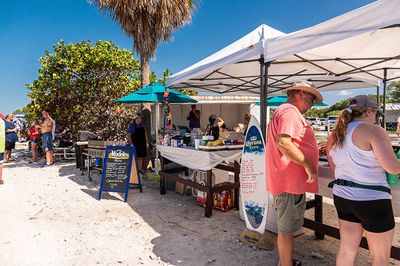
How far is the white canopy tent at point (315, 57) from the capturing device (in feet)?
7.70

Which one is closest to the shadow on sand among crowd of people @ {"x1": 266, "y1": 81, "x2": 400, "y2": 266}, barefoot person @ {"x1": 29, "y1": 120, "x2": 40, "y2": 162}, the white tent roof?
crowd of people @ {"x1": 266, "y1": 81, "x2": 400, "y2": 266}

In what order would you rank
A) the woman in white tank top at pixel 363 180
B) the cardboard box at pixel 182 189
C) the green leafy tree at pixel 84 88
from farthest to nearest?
1. the green leafy tree at pixel 84 88
2. the cardboard box at pixel 182 189
3. the woman in white tank top at pixel 363 180

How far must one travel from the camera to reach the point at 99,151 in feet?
20.4

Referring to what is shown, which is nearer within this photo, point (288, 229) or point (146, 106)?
point (288, 229)

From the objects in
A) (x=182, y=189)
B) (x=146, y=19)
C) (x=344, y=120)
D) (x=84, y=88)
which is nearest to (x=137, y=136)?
(x=182, y=189)

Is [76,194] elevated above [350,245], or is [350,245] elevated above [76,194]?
[350,245]

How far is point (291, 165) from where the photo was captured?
250cm

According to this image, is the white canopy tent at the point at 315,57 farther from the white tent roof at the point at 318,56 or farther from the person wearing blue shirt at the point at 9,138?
the person wearing blue shirt at the point at 9,138

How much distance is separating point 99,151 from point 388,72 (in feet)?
19.4

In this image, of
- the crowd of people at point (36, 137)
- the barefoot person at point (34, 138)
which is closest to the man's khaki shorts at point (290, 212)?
the crowd of people at point (36, 137)

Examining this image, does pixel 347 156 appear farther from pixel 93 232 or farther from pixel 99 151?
pixel 99 151

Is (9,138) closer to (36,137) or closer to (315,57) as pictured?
(36,137)

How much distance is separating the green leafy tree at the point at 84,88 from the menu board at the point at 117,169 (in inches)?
233

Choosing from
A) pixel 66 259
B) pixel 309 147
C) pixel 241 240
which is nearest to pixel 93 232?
pixel 66 259
